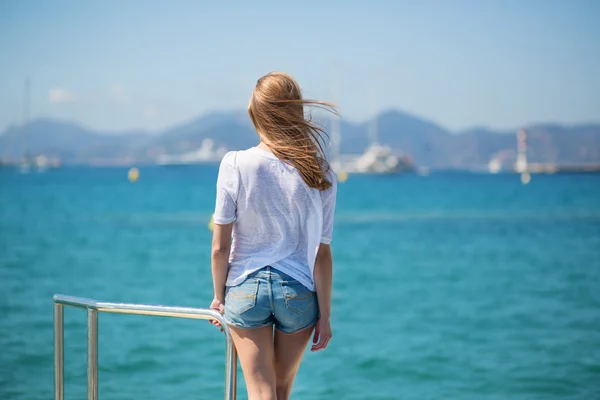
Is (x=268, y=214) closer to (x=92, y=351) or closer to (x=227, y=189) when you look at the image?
(x=227, y=189)

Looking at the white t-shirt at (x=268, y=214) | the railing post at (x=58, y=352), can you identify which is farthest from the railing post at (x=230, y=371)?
the railing post at (x=58, y=352)

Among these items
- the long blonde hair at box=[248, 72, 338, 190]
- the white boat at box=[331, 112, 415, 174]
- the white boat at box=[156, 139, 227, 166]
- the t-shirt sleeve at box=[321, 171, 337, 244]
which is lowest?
the t-shirt sleeve at box=[321, 171, 337, 244]

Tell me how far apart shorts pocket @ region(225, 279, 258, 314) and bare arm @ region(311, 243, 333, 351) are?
0.79ft

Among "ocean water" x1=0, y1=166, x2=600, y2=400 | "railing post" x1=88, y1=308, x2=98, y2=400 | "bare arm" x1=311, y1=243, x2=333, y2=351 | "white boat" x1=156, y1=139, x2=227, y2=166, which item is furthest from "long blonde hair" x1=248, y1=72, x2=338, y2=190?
"white boat" x1=156, y1=139, x2=227, y2=166

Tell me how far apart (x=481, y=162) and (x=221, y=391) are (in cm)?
14762

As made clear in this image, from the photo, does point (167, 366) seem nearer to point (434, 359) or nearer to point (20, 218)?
point (434, 359)

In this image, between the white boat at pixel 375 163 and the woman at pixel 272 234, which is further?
the white boat at pixel 375 163

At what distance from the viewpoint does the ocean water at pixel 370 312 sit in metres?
8.78

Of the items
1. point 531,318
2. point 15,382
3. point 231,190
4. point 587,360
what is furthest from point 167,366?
point 231,190

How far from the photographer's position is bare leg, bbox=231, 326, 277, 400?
97.6 inches

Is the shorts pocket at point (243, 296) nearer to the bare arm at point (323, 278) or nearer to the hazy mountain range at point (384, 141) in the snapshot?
the bare arm at point (323, 278)

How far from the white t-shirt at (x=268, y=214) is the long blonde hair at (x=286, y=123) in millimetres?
37

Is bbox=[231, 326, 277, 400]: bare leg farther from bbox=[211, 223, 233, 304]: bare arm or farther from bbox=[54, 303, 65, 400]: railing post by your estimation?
bbox=[54, 303, 65, 400]: railing post

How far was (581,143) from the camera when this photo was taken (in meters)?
139
